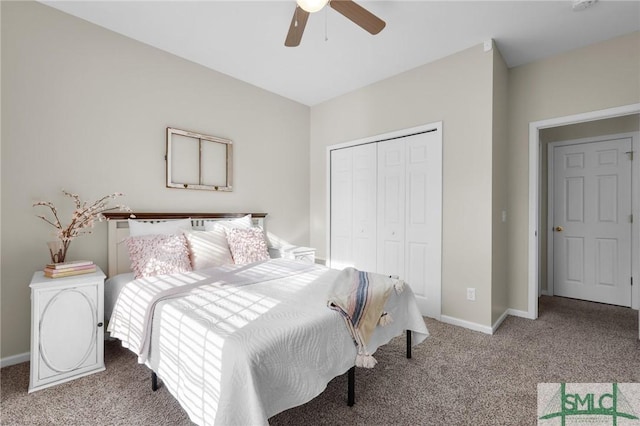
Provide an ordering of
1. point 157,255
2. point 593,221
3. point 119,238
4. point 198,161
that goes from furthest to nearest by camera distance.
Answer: point 593,221, point 198,161, point 119,238, point 157,255

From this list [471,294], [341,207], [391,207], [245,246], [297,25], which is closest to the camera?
[297,25]

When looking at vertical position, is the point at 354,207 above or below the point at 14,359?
above

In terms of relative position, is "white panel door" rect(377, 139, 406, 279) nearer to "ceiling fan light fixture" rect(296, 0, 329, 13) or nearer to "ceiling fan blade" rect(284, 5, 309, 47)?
"ceiling fan blade" rect(284, 5, 309, 47)

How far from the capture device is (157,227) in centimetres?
264

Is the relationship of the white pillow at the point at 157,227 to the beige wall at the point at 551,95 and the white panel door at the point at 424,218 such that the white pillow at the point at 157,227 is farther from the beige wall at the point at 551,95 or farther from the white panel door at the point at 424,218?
the beige wall at the point at 551,95

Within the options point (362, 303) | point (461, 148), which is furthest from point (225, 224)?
point (461, 148)

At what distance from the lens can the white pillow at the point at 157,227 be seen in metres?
2.55

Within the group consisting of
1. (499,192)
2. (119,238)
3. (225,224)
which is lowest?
(119,238)

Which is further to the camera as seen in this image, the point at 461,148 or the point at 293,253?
the point at 293,253

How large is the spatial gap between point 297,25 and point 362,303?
1943 mm

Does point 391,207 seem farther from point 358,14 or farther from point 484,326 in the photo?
point 358,14

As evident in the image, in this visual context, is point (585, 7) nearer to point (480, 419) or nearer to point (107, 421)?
point (480, 419)

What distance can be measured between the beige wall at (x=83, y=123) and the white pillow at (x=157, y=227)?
0.93ft

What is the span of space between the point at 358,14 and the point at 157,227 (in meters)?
2.35
